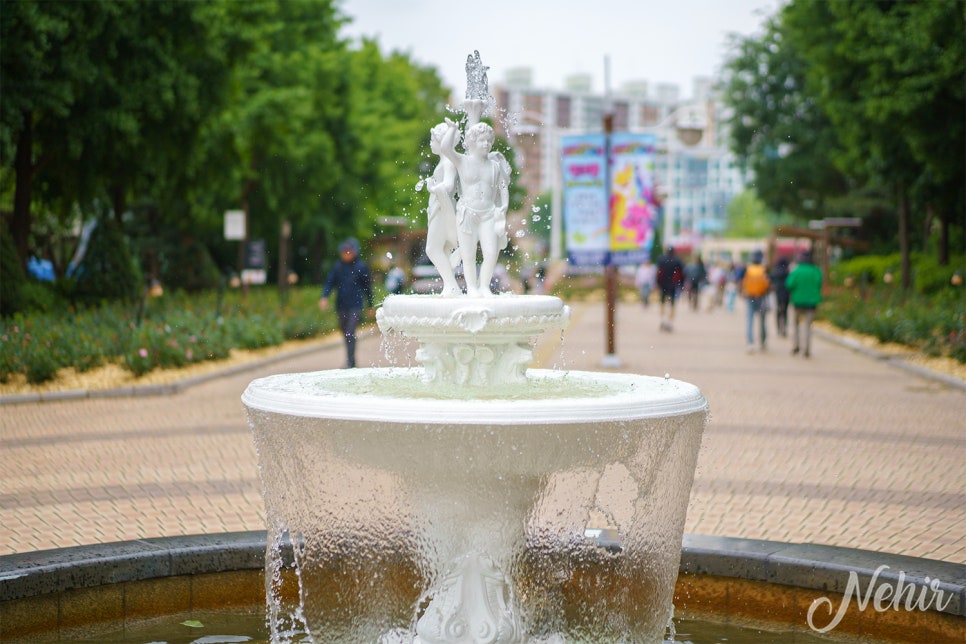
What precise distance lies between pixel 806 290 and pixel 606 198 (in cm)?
463

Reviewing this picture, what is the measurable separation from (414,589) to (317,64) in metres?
33.8

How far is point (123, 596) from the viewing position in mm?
6453

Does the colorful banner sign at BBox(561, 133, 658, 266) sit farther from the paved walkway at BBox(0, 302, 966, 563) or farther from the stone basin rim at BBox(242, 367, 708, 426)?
the stone basin rim at BBox(242, 367, 708, 426)

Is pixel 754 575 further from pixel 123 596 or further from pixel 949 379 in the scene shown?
pixel 949 379

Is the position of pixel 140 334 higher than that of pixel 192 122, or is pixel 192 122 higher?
pixel 192 122

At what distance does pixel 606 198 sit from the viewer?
19.8 m

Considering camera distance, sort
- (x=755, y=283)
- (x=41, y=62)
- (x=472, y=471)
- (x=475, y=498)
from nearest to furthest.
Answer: (x=472, y=471) < (x=475, y=498) < (x=41, y=62) < (x=755, y=283)

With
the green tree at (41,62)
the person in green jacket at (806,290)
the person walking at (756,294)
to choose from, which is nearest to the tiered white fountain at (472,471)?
the green tree at (41,62)

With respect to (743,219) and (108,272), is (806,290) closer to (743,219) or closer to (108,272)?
(108,272)

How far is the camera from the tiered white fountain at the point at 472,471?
5.02 m

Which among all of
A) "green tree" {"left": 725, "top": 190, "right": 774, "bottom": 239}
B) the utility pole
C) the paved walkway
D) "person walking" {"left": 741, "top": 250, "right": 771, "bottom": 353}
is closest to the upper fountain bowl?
the paved walkway

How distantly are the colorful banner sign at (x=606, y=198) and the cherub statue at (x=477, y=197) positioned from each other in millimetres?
13578

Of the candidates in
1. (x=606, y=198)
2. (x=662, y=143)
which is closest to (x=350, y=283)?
(x=606, y=198)

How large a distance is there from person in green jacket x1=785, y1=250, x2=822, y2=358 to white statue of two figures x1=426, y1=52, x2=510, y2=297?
17.1 m
